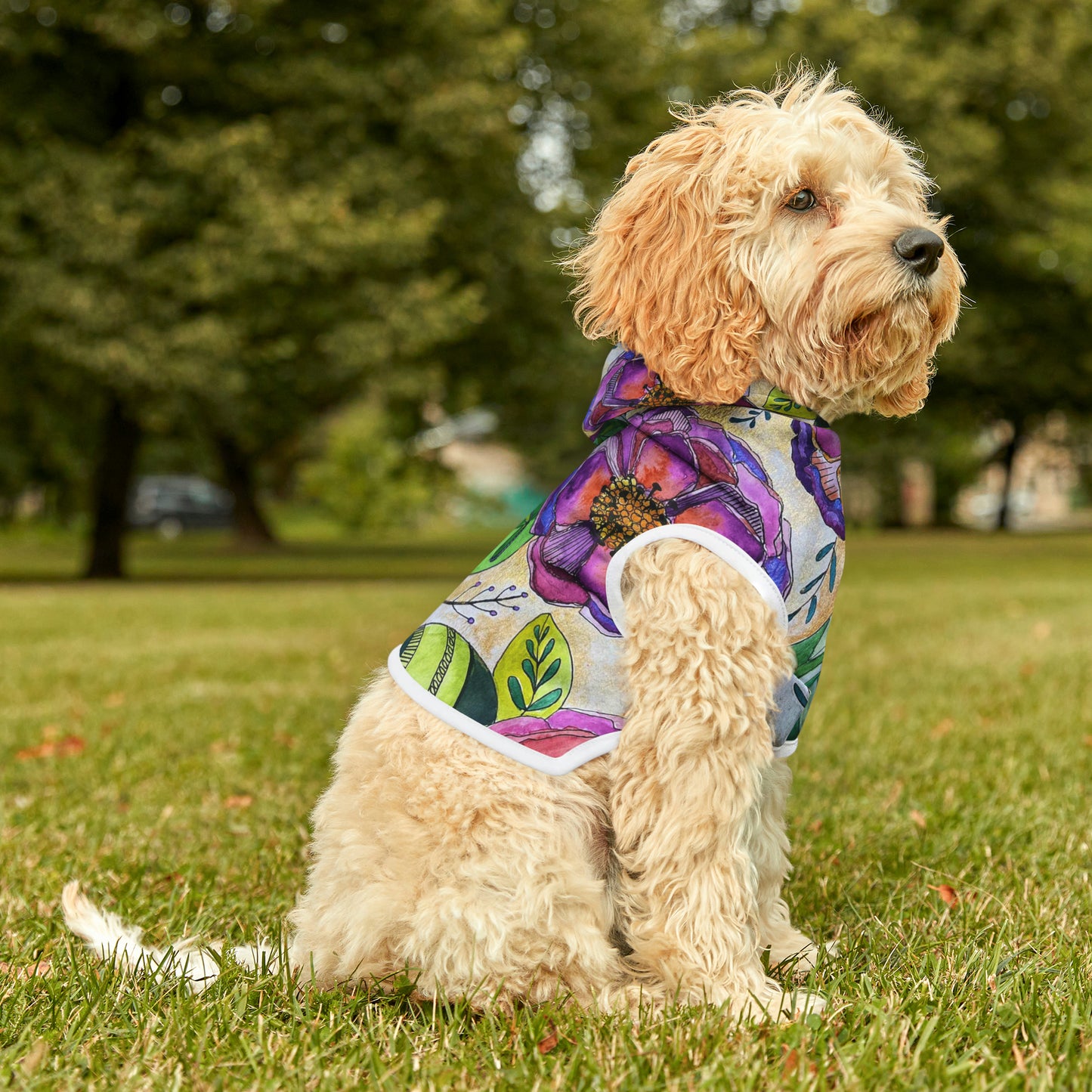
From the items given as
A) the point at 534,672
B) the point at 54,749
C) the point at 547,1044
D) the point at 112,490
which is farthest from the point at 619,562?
the point at 112,490

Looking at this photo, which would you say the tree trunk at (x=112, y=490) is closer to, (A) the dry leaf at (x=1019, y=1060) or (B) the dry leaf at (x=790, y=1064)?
(B) the dry leaf at (x=790, y=1064)

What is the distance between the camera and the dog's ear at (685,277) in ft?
9.04

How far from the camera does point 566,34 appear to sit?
1989cm

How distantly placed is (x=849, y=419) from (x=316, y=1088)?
20012 mm

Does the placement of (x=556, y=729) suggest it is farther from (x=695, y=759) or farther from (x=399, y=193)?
(x=399, y=193)

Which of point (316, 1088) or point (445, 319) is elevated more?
point (445, 319)

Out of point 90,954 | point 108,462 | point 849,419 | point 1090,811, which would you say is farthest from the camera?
point 849,419

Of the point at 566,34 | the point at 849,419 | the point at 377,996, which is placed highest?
the point at 566,34

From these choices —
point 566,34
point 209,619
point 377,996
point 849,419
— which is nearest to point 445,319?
point 209,619

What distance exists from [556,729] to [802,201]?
1.41 m

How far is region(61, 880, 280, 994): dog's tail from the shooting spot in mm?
2961

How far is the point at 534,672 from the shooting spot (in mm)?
2771

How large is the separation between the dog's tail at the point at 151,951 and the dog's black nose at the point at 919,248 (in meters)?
2.35

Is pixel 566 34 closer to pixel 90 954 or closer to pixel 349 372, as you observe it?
pixel 349 372
